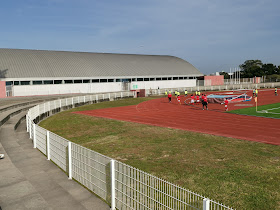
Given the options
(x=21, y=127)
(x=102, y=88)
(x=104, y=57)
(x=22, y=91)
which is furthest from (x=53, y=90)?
(x=21, y=127)

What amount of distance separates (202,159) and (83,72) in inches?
1903

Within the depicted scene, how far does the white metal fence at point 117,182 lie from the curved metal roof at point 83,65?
43.4 m

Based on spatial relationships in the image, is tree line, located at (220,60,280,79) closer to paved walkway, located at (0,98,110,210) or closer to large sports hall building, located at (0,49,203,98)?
large sports hall building, located at (0,49,203,98)

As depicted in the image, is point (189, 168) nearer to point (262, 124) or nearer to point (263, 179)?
point (263, 179)

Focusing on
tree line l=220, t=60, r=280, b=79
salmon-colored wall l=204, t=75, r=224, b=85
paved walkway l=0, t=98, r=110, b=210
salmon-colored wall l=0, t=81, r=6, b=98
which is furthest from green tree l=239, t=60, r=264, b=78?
paved walkway l=0, t=98, r=110, b=210

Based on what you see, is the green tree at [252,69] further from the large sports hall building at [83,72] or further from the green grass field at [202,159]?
the green grass field at [202,159]

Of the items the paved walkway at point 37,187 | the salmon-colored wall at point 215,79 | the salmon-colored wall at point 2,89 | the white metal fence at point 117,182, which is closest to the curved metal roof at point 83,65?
the salmon-colored wall at point 2,89

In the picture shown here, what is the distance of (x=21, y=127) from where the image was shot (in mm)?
21062

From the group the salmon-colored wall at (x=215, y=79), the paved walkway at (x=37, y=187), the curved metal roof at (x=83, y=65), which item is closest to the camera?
the paved walkway at (x=37, y=187)

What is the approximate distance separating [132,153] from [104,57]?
2219 inches

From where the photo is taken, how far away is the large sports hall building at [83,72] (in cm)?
4991

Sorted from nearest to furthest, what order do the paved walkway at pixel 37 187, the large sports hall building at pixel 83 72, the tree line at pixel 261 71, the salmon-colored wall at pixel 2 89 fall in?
1. the paved walkway at pixel 37 187
2. the salmon-colored wall at pixel 2 89
3. the large sports hall building at pixel 83 72
4. the tree line at pixel 261 71

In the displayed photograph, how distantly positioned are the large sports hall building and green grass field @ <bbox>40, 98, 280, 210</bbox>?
3436cm

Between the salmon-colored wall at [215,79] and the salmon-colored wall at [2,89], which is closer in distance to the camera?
the salmon-colored wall at [2,89]
